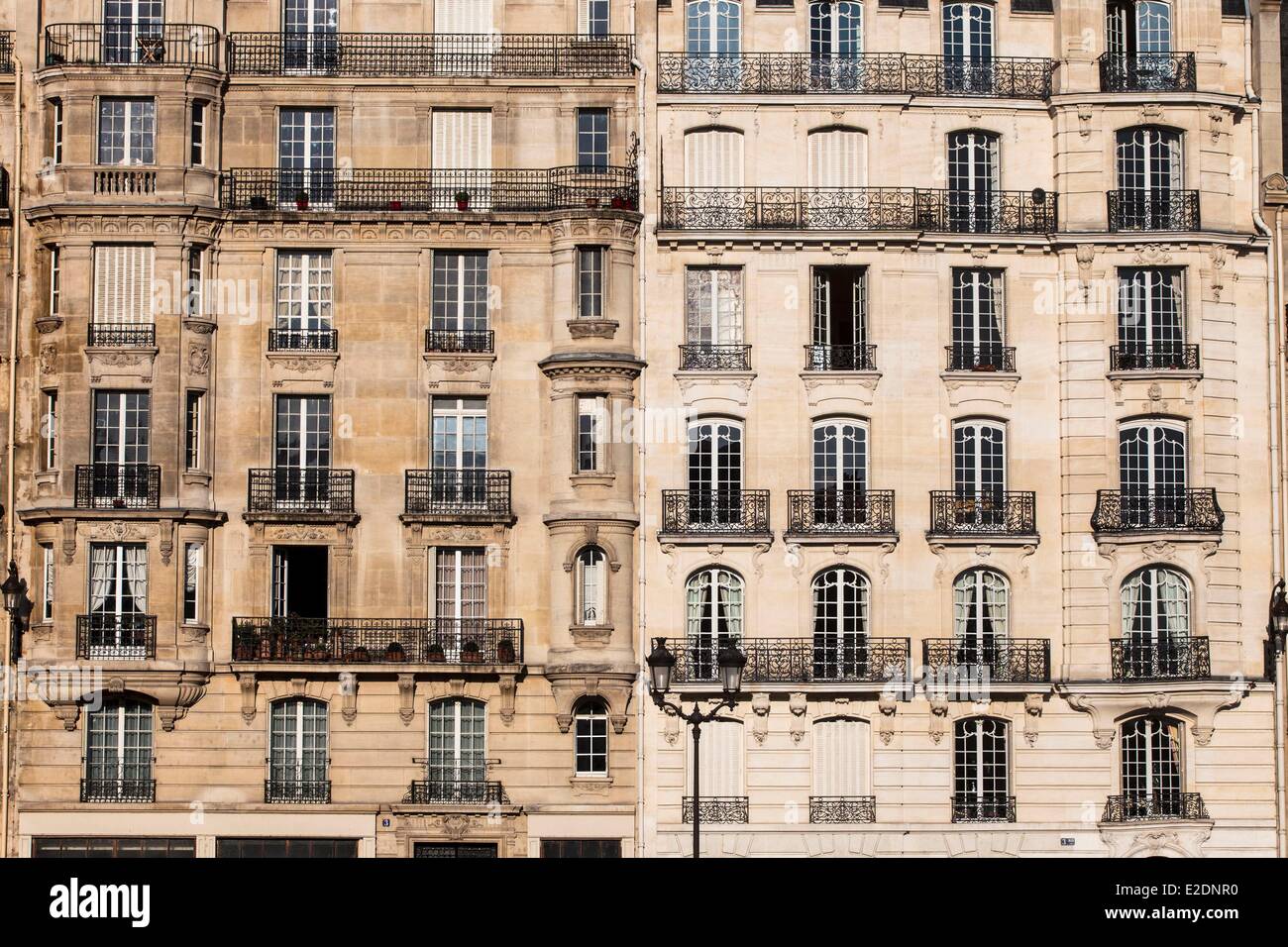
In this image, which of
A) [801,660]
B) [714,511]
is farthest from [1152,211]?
[801,660]

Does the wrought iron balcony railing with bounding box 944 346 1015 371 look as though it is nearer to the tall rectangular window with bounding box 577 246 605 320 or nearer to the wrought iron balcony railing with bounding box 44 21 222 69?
the tall rectangular window with bounding box 577 246 605 320

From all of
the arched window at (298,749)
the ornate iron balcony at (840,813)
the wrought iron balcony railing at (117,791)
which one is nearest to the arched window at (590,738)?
the ornate iron balcony at (840,813)

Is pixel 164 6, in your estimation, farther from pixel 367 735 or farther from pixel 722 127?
pixel 367 735

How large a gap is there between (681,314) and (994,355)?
7124mm

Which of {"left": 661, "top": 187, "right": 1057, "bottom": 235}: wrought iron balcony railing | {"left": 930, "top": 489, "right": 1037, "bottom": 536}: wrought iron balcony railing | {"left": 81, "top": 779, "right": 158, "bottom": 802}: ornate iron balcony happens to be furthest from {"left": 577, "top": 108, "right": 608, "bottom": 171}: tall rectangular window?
{"left": 81, "top": 779, "right": 158, "bottom": 802}: ornate iron balcony

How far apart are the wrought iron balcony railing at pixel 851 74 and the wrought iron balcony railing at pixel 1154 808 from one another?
1588 cm

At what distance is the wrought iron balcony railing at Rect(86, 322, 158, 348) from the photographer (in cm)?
4397

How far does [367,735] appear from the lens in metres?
43.5

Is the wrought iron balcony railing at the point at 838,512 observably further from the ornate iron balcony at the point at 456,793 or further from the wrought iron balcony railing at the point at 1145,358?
the ornate iron balcony at the point at 456,793

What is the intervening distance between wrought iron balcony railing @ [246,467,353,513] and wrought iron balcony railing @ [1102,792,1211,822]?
17894 mm

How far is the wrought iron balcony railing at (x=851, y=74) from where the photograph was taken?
4522 cm

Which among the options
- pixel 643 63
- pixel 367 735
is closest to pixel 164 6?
pixel 643 63
